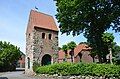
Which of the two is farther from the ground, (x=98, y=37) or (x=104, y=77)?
(x=98, y=37)

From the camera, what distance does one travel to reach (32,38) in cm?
4428

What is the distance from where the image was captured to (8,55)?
218 ft

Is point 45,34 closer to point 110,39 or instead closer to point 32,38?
point 32,38

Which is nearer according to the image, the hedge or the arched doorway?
the hedge

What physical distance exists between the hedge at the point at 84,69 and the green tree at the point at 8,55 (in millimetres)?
29901

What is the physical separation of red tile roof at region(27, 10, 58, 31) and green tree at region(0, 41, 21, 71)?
21577 millimetres

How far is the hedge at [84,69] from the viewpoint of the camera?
29.0 m

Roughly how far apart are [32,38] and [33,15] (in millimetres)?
4945

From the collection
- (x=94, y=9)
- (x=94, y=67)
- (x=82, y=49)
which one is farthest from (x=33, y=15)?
(x=82, y=49)

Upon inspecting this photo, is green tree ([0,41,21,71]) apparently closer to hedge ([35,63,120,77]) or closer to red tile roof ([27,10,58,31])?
red tile roof ([27,10,58,31])

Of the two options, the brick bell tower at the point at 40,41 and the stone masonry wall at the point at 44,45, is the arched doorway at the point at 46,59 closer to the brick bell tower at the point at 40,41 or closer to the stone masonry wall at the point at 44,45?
the brick bell tower at the point at 40,41

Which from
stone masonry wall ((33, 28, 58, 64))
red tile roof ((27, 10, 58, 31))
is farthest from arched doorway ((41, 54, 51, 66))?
red tile roof ((27, 10, 58, 31))

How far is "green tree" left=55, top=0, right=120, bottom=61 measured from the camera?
33344mm

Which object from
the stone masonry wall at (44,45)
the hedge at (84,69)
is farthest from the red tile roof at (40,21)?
the hedge at (84,69)
